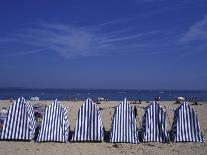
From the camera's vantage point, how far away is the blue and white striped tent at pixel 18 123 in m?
15.2

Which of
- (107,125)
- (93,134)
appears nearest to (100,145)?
(93,134)

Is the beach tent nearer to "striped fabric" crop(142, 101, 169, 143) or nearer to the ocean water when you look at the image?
"striped fabric" crop(142, 101, 169, 143)

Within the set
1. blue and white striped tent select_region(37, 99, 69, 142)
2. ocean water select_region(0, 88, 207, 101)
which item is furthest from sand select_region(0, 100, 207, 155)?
ocean water select_region(0, 88, 207, 101)

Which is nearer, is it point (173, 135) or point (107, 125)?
point (173, 135)

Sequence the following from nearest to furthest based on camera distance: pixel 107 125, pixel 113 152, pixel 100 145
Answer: pixel 113 152 → pixel 100 145 → pixel 107 125

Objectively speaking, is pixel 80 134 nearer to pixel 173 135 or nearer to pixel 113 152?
pixel 113 152

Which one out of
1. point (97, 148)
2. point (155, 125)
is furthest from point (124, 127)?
point (97, 148)

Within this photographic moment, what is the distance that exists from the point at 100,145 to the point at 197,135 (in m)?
4.09

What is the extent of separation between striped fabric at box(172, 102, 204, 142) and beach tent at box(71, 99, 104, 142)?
317cm

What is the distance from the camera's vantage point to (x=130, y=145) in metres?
14.8

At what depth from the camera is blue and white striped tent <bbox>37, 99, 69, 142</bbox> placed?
15078 millimetres

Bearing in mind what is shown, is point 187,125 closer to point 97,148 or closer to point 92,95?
point 97,148

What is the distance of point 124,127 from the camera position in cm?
1525

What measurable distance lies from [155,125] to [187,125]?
1336 millimetres
